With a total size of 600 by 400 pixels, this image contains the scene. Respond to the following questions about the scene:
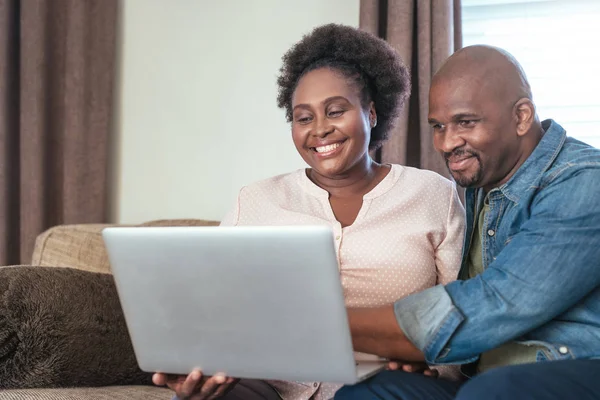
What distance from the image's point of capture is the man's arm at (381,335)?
122cm

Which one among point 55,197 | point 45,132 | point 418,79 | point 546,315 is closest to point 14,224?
A: point 55,197

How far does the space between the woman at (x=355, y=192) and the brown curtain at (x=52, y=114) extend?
3.40 feet

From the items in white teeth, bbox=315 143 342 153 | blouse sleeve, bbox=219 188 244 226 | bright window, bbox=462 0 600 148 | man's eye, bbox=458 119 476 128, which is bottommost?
blouse sleeve, bbox=219 188 244 226

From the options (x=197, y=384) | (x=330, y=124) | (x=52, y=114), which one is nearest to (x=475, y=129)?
(x=330, y=124)

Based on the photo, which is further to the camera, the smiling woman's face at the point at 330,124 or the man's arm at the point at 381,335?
the smiling woman's face at the point at 330,124

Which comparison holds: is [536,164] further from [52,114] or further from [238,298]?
[52,114]

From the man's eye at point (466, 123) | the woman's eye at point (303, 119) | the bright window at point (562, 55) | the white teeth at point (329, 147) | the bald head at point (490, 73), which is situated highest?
the bright window at point (562, 55)

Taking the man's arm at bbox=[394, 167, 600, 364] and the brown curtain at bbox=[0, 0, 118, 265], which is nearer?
the man's arm at bbox=[394, 167, 600, 364]

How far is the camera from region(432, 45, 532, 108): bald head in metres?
1.32

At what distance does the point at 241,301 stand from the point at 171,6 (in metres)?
1.75

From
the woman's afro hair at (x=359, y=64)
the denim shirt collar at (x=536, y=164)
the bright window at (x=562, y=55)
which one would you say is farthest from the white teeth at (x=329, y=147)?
the bright window at (x=562, y=55)

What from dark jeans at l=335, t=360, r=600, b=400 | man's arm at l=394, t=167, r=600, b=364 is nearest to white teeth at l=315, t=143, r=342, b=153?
man's arm at l=394, t=167, r=600, b=364

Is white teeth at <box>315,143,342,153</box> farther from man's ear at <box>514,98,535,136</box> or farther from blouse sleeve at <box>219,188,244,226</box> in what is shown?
man's ear at <box>514,98,535,136</box>

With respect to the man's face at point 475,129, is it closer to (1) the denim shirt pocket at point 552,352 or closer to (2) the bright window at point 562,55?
(1) the denim shirt pocket at point 552,352
